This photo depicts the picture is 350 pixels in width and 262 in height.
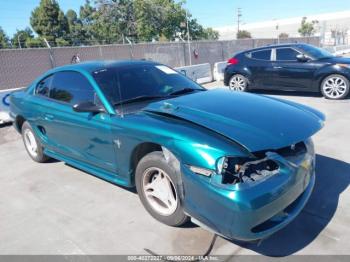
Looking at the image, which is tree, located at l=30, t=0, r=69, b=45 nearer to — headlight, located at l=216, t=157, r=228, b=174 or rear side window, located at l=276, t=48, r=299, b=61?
rear side window, located at l=276, t=48, r=299, b=61

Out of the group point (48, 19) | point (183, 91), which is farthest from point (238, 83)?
point (48, 19)

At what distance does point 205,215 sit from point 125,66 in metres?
2.26

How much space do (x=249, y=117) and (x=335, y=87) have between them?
6.47 meters

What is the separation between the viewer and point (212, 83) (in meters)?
12.7

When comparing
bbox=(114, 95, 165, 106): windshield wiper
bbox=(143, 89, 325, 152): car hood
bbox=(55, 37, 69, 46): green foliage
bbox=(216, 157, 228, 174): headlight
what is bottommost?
bbox=(216, 157, 228, 174): headlight

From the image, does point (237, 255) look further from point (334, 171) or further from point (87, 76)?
point (87, 76)

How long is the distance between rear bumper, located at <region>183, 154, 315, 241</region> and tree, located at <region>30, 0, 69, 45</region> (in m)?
59.4

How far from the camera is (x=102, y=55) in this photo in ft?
57.2

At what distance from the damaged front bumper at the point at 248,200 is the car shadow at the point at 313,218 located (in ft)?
0.92

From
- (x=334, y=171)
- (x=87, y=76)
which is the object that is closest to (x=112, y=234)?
(x=87, y=76)

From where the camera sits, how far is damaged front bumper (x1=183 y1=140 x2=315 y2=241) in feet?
7.82

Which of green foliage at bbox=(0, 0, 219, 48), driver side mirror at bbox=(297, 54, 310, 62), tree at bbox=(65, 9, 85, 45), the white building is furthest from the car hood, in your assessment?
the white building

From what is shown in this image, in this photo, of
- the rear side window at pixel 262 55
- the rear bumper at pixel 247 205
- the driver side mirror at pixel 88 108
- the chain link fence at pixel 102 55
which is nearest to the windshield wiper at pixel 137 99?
the driver side mirror at pixel 88 108

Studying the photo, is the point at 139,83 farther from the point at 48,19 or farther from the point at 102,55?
the point at 48,19
